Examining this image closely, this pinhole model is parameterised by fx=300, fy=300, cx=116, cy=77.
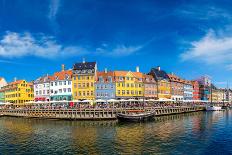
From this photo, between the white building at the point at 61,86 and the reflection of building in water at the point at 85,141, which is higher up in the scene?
the white building at the point at 61,86

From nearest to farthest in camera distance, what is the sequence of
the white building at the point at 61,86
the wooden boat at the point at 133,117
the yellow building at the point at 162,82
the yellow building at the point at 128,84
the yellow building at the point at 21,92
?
1. the wooden boat at the point at 133,117
2. the yellow building at the point at 128,84
3. the white building at the point at 61,86
4. the yellow building at the point at 162,82
5. the yellow building at the point at 21,92

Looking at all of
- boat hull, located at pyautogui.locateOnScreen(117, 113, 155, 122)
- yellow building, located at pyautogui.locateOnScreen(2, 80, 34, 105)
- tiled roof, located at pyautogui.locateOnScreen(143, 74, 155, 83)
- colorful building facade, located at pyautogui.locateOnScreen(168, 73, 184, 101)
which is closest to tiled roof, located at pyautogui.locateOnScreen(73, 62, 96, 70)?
tiled roof, located at pyautogui.locateOnScreen(143, 74, 155, 83)

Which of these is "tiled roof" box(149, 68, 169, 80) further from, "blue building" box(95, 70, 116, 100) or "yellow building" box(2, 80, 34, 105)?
"yellow building" box(2, 80, 34, 105)

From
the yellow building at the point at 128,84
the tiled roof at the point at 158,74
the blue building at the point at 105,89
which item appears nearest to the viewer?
the blue building at the point at 105,89

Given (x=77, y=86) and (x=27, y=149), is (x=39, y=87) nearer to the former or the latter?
(x=77, y=86)

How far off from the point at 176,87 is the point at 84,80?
1954 inches

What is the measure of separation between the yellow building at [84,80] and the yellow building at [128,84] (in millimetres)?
8159

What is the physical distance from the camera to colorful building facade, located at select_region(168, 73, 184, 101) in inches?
5113

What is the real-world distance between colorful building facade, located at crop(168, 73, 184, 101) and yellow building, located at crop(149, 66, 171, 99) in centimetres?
435

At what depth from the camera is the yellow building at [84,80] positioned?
101 meters

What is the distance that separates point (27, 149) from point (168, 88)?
93.0 metres

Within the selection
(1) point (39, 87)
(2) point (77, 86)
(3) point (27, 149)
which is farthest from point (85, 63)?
(3) point (27, 149)

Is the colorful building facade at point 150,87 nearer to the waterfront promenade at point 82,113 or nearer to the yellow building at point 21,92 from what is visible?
the waterfront promenade at point 82,113

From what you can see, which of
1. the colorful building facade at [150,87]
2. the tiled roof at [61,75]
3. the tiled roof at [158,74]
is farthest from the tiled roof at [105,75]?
the tiled roof at [158,74]
